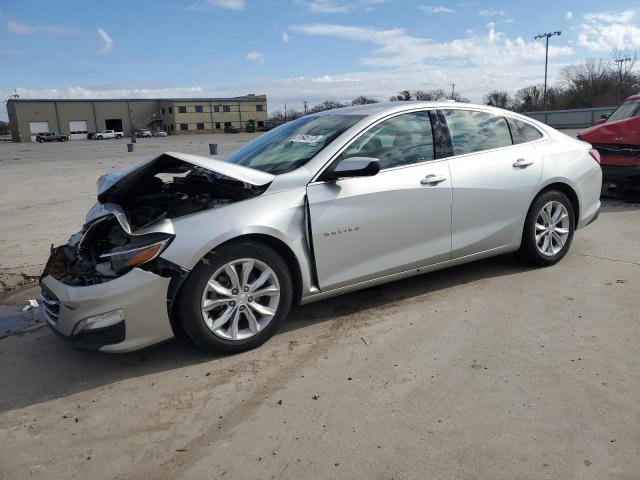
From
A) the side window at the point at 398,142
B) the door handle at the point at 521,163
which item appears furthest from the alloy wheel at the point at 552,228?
the side window at the point at 398,142

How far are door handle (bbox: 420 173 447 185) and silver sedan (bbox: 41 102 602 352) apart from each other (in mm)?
11

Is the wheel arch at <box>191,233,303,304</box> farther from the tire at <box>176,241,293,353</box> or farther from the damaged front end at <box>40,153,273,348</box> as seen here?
the damaged front end at <box>40,153,273,348</box>

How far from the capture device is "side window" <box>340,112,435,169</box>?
4109mm

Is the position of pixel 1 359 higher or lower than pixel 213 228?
lower

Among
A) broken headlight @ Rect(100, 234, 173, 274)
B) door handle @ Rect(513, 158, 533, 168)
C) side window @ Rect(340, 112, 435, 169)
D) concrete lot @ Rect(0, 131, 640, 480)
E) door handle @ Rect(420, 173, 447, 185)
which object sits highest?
side window @ Rect(340, 112, 435, 169)

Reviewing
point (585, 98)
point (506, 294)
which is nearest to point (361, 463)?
point (506, 294)

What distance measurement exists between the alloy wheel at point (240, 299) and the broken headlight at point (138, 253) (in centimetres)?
38

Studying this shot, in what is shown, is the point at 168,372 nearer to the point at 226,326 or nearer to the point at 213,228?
the point at 226,326

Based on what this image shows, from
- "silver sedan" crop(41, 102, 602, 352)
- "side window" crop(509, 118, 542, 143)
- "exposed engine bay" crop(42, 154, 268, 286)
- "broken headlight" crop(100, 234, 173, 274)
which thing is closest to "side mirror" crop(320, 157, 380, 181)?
"silver sedan" crop(41, 102, 602, 352)

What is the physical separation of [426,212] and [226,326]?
71.7 inches

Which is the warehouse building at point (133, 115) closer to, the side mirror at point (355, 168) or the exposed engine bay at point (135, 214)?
the exposed engine bay at point (135, 214)

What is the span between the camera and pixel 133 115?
107m

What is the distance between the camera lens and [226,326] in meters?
3.60

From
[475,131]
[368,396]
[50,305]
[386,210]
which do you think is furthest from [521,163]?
[50,305]
